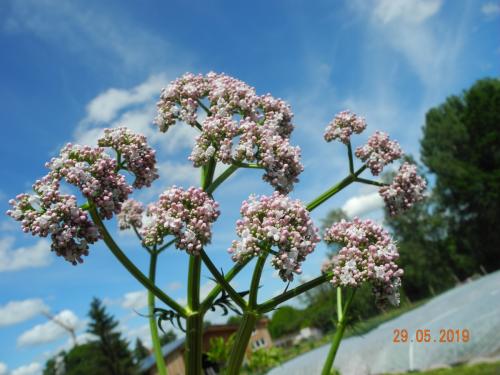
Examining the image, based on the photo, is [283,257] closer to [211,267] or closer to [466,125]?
[211,267]

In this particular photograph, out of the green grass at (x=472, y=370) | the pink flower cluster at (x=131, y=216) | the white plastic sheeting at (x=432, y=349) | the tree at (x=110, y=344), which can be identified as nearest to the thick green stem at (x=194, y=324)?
the pink flower cluster at (x=131, y=216)

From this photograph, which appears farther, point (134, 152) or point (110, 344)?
point (110, 344)

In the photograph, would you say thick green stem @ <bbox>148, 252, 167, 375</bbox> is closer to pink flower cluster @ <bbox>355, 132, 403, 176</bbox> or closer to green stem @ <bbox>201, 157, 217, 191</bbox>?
green stem @ <bbox>201, 157, 217, 191</bbox>

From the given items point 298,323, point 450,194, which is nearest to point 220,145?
point 450,194

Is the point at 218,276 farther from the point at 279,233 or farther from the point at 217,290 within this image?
the point at 279,233

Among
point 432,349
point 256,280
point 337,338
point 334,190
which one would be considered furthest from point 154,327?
point 432,349

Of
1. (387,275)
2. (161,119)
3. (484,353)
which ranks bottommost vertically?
(484,353)

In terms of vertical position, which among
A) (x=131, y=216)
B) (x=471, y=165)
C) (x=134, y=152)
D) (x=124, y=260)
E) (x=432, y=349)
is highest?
(x=471, y=165)
